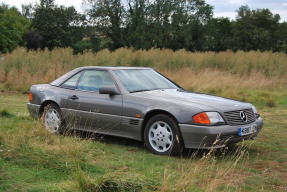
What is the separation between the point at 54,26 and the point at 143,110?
7488 centimetres

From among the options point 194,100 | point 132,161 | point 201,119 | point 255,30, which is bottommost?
point 132,161

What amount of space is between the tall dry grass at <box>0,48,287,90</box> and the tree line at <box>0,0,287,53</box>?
114ft

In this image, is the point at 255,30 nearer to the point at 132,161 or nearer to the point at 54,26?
the point at 54,26

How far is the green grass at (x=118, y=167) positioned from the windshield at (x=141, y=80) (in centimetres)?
103

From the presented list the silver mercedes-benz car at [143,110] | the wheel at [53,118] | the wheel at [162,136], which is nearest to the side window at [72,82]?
Result: the silver mercedes-benz car at [143,110]

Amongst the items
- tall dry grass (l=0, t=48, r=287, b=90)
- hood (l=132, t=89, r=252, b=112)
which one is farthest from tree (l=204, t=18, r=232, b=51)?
hood (l=132, t=89, r=252, b=112)

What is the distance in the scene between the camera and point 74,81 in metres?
8.20

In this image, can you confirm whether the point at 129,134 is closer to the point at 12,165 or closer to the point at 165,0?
the point at 12,165

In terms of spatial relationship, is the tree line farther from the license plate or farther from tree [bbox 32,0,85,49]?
the license plate

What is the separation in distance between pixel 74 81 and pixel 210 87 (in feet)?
29.4

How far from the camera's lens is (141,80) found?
7.76m

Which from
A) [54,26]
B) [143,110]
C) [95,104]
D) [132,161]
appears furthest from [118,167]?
[54,26]

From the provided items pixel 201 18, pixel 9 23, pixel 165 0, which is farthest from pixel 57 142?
pixel 9 23

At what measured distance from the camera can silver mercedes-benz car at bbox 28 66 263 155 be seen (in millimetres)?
6355
